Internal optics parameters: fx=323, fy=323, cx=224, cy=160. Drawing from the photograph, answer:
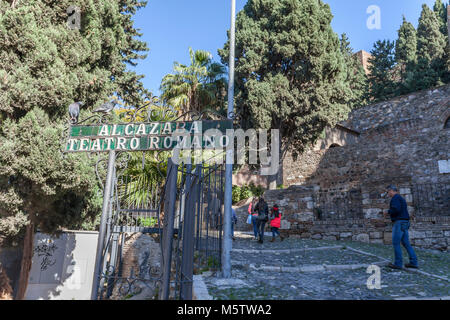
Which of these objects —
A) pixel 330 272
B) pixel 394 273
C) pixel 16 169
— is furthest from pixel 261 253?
pixel 16 169

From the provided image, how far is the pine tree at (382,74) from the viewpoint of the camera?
2491cm

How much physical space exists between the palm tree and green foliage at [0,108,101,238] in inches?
360

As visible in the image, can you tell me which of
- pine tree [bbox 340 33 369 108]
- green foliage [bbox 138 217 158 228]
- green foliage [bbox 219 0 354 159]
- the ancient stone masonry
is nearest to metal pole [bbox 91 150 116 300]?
green foliage [bbox 138 217 158 228]

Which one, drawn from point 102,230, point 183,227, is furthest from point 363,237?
point 102,230

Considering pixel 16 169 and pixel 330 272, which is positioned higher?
pixel 16 169

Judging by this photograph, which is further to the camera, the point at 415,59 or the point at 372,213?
the point at 415,59

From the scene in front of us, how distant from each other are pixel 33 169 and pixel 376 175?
1587 centimetres

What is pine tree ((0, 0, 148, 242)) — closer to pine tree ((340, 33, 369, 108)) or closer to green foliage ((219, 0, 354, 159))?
green foliage ((219, 0, 354, 159))

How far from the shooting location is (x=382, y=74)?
1003 inches

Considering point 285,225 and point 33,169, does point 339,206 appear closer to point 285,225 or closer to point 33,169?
point 285,225

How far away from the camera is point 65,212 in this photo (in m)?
7.60

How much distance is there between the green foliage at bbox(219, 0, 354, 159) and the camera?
13859mm
